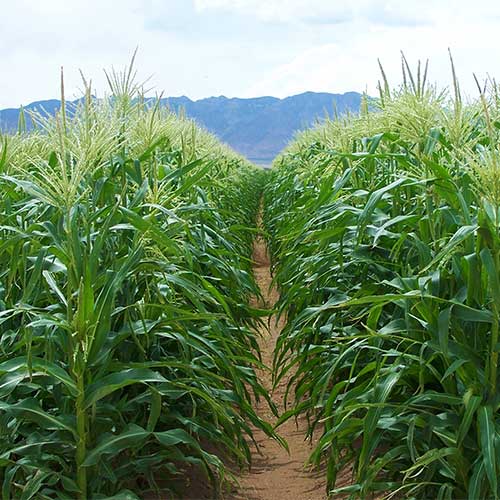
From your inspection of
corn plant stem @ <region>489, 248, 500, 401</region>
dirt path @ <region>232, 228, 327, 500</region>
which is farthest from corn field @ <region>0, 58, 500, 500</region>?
dirt path @ <region>232, 228, 327, 500</region>

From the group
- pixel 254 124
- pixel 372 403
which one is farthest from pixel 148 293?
pixel 254 124

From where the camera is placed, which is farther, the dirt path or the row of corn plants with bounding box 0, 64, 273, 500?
the dirt path

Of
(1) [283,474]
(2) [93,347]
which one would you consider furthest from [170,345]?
(1) [283,474]

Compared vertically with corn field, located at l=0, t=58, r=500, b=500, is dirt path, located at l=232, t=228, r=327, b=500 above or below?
below

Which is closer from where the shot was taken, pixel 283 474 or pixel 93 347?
pixel 93 347

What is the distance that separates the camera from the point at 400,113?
3436 millimetres

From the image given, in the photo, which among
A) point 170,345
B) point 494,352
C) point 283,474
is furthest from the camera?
point 283,474

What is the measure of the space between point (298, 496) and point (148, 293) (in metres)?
1.36

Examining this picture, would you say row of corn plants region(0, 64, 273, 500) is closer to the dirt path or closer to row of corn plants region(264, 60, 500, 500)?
the dirt path

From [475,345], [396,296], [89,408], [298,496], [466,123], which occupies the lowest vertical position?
[298,496]

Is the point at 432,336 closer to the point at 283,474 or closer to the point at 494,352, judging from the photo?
the point at 494,352

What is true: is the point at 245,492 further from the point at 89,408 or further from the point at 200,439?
the point at 89,408

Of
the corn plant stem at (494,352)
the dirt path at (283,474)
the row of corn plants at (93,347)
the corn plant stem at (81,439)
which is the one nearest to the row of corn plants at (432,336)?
the corn plant stem at (494,352)

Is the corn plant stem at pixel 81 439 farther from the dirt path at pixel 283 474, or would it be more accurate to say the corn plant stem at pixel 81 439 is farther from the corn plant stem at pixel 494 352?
the corn plant stem at pixel 494 352
